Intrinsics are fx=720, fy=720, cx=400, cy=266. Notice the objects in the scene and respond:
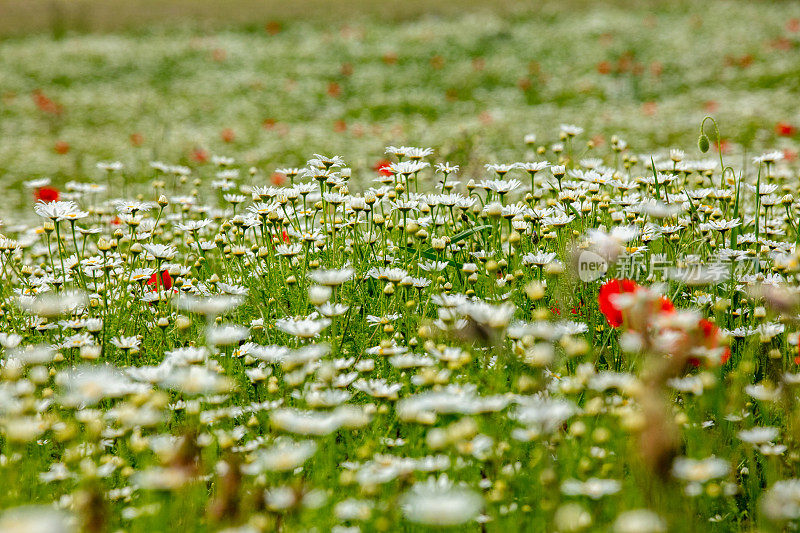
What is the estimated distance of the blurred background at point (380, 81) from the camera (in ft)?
34.7

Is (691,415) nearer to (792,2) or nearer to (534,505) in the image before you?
(534,505)

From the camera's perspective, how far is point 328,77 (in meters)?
15.4

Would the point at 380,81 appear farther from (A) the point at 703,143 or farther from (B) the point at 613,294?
(B) the point at 613,294

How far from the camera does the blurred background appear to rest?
1057cm

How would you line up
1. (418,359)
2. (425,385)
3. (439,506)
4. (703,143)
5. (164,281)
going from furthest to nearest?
(164,281)
(703,143)
(418,359)
(425,385)
(439,506)

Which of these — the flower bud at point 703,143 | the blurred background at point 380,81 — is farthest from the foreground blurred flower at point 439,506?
the blurred background at point 380,81

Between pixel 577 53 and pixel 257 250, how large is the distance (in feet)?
47.0

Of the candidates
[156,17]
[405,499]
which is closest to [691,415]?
[405,499]

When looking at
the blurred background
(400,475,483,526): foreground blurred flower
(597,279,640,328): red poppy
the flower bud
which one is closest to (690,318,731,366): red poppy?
(597,279,640,328): red poppy

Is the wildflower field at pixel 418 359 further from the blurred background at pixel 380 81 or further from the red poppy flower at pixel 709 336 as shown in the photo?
the blurred background at pixel 380 81

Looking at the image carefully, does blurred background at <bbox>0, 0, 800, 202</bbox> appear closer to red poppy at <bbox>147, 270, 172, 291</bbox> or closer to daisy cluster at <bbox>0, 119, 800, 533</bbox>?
red poppy at <bbox>147, 270, 172, 291</bbox>

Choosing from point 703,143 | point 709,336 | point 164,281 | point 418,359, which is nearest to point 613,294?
point 709,336

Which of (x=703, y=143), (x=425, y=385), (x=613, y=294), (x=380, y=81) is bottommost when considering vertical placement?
(x=425, y=385)

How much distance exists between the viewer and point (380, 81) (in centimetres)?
1484
